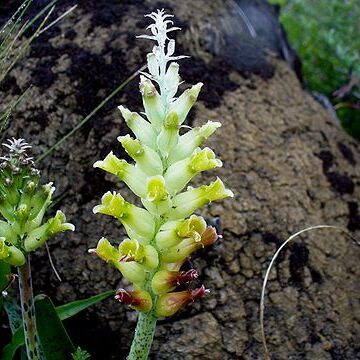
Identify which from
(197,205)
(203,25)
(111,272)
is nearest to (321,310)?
(111,272)

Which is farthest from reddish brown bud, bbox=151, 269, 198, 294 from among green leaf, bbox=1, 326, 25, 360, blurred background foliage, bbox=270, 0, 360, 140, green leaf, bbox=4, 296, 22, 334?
blurred background foliage, bbox=270, 0, 360, 140

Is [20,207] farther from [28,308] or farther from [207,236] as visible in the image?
[207,236]

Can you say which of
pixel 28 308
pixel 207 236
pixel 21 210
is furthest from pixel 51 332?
pixel 207 236

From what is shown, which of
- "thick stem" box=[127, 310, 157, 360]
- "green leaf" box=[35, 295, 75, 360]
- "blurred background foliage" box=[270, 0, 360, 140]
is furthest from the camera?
"blurred background foliage" box=[270, 0, 360, 140]

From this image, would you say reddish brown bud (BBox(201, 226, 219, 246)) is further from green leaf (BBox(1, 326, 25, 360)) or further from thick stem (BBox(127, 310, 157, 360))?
green leaf (BBox(1, 326, 25, 360))

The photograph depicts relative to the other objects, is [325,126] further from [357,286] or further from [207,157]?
[207,157]

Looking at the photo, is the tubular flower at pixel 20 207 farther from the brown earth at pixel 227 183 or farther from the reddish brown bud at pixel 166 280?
the brown earth at pixel 227 183
